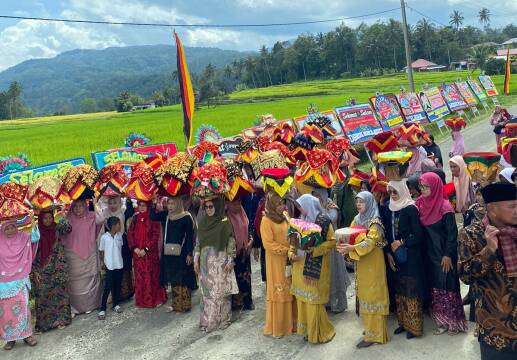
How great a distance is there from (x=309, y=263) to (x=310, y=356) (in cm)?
84

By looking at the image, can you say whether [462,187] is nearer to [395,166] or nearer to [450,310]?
[395,166]

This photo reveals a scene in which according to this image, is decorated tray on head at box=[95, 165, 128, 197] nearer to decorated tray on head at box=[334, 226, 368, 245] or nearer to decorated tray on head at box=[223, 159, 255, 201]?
decorated tray on head at box=[223, 159, 255, 201]

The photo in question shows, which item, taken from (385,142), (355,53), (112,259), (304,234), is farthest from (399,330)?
(355,53)

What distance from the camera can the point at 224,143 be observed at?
9445 mm

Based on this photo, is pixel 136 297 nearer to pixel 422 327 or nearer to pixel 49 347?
pixel 49 347

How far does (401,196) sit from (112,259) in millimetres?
3486

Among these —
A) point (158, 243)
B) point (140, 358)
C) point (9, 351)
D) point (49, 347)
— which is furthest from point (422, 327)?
point (9, 351)

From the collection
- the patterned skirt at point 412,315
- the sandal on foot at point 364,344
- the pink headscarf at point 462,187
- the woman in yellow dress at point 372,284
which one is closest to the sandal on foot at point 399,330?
the patterned skirt at point 412,315

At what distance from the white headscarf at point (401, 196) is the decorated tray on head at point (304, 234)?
71 cm

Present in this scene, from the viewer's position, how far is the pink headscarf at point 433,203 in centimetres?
403

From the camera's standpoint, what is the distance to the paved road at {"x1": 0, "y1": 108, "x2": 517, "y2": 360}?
411cm

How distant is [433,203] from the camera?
A: 4.10 metres

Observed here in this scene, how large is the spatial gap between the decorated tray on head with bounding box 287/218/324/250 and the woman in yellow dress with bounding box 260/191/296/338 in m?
0.36

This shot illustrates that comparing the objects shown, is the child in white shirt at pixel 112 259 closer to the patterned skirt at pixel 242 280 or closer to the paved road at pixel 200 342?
the paved road at pixel 200 342
